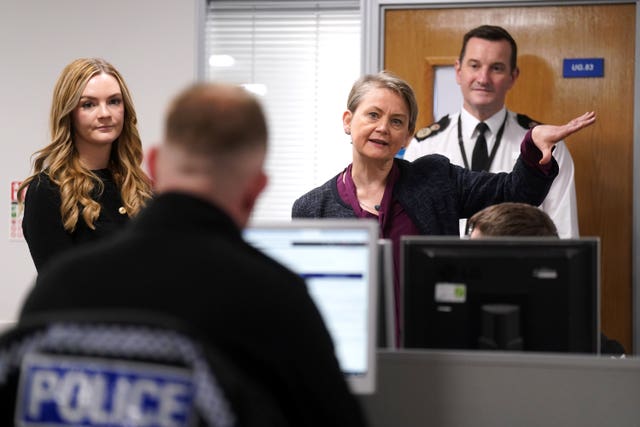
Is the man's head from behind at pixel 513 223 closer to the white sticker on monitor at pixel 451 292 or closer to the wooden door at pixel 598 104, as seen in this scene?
the white sticker on monitor at pixel 451 292

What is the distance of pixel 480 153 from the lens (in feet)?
12.9

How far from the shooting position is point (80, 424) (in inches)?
37.3

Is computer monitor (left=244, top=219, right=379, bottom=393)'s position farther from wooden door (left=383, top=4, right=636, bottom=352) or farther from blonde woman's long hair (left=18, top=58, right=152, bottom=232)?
wooden door (left=383, top=4, right=636, bottom=352)

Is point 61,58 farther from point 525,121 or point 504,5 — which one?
point 525,121

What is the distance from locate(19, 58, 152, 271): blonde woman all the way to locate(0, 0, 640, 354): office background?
1834 mm

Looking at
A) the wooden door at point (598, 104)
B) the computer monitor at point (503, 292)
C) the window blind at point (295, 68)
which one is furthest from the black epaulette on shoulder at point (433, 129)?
the computer monitor at point (503, 292)

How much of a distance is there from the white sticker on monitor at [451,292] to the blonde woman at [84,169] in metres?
1.12

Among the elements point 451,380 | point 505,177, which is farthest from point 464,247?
point 505,177

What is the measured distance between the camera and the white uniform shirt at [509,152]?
388 cm

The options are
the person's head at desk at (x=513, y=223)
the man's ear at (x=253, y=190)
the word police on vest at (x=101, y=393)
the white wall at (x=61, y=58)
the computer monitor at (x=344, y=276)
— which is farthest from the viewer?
the white wall at (x=61, y=58)

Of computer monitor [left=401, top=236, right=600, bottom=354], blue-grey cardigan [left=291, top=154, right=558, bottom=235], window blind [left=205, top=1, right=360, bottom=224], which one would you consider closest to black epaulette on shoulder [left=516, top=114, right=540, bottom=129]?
window blind [left=205, top=1, right=360, bottom=224]

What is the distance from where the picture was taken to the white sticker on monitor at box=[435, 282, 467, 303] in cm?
171

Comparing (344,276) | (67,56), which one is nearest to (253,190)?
(344,276)

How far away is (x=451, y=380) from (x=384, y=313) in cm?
18
